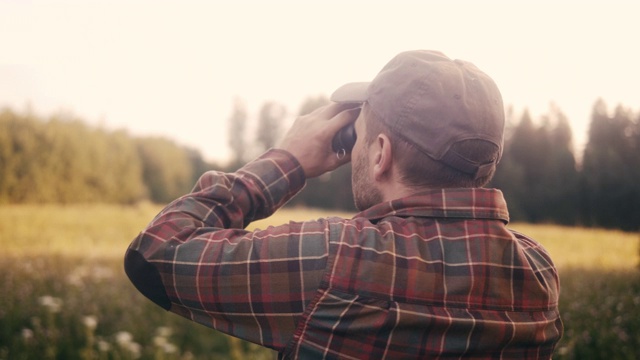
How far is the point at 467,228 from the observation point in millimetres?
1334

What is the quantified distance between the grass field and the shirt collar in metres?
1.88

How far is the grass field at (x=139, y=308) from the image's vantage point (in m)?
3.10

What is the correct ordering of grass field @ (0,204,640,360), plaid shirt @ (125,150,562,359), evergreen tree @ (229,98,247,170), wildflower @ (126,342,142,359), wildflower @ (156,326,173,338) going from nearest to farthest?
plaid shirt @ (125,150,562,359)
grass field @ (0,204,640,360)
wildflower @ (126,342,142,359)
wildflower @ (156,326,173,338)
evergreen tree @ (229,98,247,170)

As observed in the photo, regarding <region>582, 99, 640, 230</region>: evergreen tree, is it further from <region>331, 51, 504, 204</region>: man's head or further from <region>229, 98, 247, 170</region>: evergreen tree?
<region>229, 98, 247, 170</region>: evergreen tree

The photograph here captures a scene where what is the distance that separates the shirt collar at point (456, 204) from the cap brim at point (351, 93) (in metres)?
0.34

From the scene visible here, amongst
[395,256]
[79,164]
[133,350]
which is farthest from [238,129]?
[395,256]

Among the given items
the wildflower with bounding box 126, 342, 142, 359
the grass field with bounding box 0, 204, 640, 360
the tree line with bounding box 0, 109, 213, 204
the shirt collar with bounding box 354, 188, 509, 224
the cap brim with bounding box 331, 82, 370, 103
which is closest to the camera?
the shirt collar with bounding box 354, 188, 509, 224

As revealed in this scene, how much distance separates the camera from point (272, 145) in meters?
2.53

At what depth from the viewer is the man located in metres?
1.25

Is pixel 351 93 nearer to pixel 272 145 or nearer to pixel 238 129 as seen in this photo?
pixel 272 145

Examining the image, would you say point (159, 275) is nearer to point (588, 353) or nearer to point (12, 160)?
point (588, 353)

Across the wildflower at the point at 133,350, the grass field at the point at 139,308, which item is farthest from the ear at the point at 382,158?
the wildflower at the point at 133,350

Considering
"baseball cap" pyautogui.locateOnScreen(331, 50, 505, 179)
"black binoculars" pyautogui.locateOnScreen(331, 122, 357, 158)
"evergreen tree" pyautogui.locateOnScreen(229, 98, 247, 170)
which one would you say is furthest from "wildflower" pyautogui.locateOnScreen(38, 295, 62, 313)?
"evergreen tree" pyautogui.locateOnScreen(229, 98, 247, 170)

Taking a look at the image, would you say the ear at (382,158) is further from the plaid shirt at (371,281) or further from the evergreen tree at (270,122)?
the evergreen tree at (270,122)
